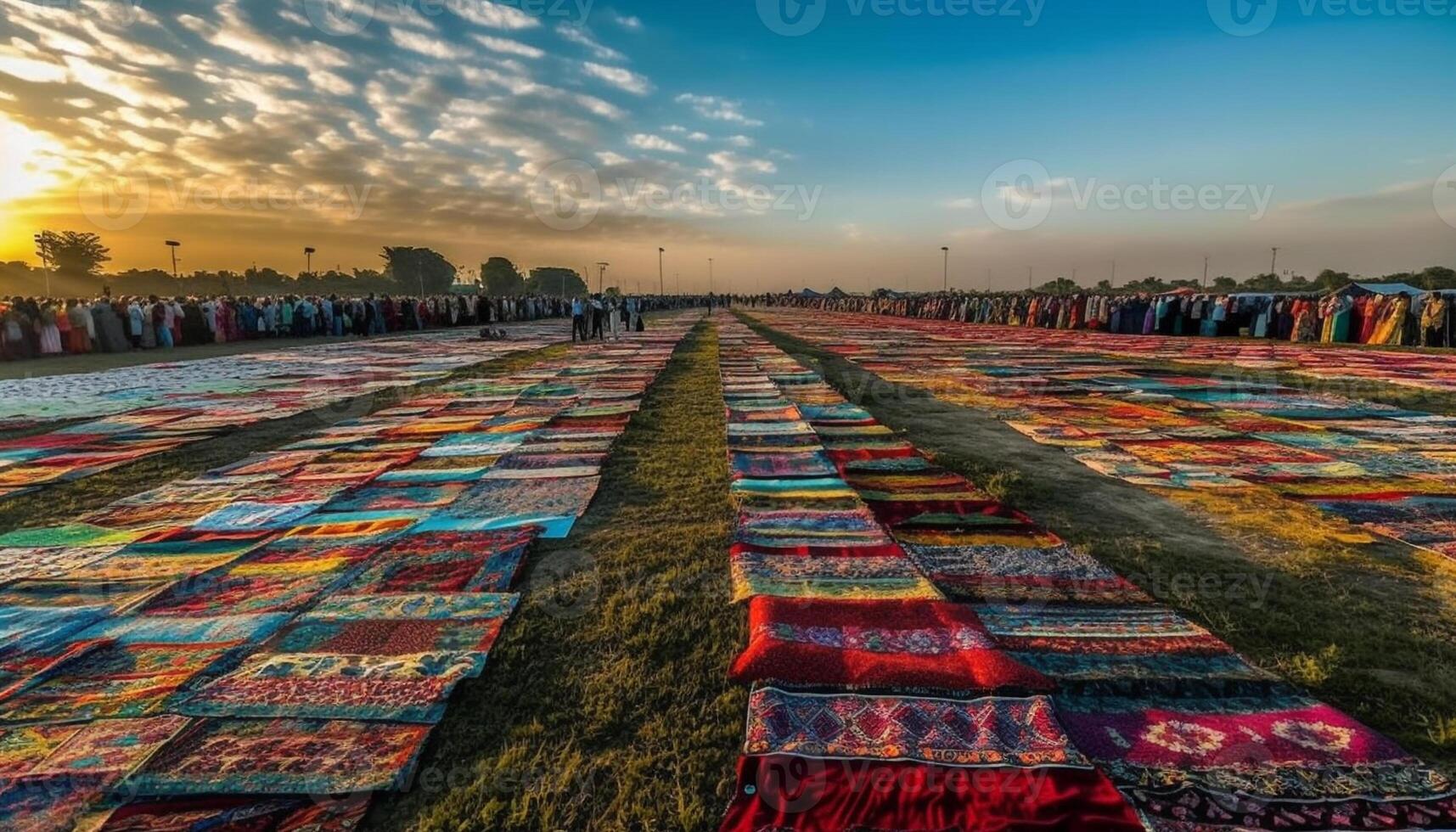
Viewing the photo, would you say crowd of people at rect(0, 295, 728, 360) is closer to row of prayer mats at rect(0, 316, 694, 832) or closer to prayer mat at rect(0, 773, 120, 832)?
row of prayer mats at rect(0, 316, 694, 832)

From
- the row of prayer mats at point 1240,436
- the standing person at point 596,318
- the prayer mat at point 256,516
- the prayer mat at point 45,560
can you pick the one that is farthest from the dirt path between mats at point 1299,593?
the standing person at point 596,318

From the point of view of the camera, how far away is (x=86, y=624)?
323 centimetres

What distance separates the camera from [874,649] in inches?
116

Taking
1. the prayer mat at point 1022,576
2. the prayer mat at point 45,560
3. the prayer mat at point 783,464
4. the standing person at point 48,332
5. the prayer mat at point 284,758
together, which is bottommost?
the prayer mat at point 284,758

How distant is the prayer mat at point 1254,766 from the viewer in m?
2.01

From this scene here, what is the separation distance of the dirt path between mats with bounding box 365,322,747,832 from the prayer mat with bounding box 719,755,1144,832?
18 cm

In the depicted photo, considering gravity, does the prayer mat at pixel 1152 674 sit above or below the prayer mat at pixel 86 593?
above

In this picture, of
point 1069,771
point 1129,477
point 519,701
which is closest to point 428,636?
point 519,701

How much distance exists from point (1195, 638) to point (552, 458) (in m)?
5.49

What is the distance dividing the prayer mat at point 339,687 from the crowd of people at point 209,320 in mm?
21067

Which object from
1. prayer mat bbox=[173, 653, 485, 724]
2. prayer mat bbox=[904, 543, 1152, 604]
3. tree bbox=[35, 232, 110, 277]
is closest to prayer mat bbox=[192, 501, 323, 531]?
prayer mat bbox=[173, 653, 485, 724]

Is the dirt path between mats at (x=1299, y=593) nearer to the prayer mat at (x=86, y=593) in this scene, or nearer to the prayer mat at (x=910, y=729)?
the prayer mat at (x=910, y=729)

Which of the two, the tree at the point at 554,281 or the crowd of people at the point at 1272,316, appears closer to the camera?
the crowd of people at the point at 1272,316

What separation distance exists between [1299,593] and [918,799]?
3.11m
